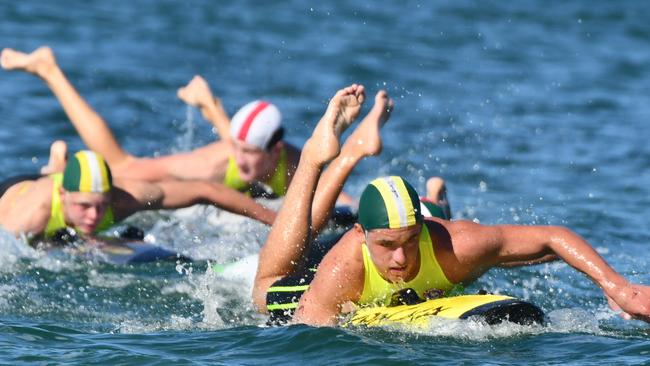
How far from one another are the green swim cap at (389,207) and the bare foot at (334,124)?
2.91 feet

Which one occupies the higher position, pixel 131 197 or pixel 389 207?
pixel 131 197

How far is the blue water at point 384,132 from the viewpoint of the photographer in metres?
8.77

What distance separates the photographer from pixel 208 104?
605 inches

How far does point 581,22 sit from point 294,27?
6348mm

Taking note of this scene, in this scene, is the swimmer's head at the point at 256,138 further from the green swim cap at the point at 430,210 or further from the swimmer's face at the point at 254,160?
the green swim cap at the point at 430,210

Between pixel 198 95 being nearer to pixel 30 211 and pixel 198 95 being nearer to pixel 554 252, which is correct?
pixel 30 211

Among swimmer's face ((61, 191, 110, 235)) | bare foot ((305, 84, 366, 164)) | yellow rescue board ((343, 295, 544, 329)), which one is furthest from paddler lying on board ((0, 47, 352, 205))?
yellow rescue board ((343, 295, 544, 329))

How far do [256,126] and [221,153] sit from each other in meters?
0.95

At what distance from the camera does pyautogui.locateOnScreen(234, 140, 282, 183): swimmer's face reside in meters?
13.3

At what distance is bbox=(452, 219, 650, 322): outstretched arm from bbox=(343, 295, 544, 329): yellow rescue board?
29 centimetres

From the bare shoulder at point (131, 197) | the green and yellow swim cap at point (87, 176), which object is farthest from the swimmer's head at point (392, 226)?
the bare shoulder at point (131, 197)

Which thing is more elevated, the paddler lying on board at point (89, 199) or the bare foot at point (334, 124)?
the bare foot at point (334, 124)

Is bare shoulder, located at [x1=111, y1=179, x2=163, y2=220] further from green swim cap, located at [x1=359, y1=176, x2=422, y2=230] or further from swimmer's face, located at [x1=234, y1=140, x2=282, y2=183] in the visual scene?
green swim cap, located at [x1=359, y1=176, x2=422, y2=230]

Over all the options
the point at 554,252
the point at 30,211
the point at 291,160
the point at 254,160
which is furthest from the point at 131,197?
the point at 554,252
